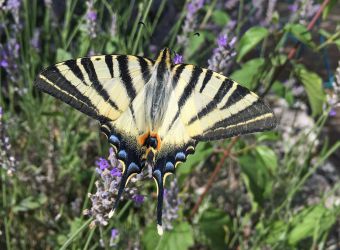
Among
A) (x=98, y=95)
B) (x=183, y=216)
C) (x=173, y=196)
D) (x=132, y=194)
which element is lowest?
(x=183, y=216)

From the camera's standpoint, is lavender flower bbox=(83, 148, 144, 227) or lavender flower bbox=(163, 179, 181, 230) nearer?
lavender flower bbox=(83, 148, 144, 227)

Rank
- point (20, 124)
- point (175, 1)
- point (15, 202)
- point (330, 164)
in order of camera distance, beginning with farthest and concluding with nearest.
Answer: point (175, 1) → point (330, 164) → point (20, 124) → point (15, 202)

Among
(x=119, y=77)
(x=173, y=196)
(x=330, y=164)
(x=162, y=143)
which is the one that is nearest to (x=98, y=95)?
(x=119, y=77)

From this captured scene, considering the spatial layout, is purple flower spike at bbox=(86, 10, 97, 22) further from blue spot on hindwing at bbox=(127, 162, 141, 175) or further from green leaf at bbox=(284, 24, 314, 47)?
blue spot on hindwing at bbox=(127, 162, 141, 175)

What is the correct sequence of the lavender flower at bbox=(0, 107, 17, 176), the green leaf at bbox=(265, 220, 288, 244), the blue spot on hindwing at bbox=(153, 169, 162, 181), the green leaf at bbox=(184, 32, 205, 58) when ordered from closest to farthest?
the blue spot on hindwing at bbox=(153, 169, 162, 181)
the lavender flower at bbox=(0, 107, 17, 176)
the green leaf at bbox=(265, 220, 288, 244)
the green leaf at bbox=(184, 32, 205, 58)

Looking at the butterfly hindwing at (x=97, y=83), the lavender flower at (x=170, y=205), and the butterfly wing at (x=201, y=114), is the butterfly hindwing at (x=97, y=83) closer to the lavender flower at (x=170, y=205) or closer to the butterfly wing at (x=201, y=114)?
the butterfly wing at (x=201, y=114)

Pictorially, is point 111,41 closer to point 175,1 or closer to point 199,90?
point 199,90

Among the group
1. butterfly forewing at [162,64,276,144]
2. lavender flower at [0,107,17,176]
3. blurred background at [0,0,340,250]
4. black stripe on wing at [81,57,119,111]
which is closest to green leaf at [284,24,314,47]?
blurred background at [0,0,340,250]
